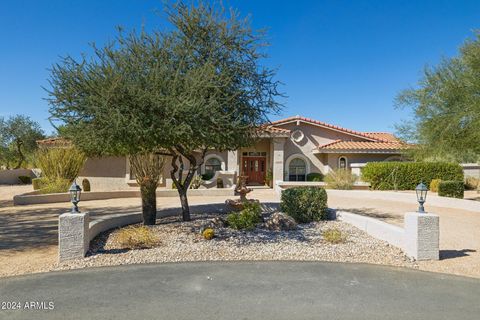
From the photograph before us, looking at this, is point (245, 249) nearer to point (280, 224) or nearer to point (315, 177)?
point (280, 224)

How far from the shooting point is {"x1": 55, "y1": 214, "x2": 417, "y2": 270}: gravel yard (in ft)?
22.3

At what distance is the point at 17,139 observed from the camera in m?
37.9

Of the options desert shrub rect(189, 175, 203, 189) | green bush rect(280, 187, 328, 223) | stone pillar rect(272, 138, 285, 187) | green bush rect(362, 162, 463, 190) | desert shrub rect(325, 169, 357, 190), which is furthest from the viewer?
stone pillar rect(272, 138, 285, 187)

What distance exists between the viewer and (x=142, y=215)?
33.9 feet

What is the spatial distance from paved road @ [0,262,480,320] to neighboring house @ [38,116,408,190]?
17.6 metres

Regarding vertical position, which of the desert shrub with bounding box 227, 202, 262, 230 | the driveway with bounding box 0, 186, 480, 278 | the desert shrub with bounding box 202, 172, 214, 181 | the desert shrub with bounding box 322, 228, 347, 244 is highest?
the desert shrub with bounding box 202, 172, 214, 181

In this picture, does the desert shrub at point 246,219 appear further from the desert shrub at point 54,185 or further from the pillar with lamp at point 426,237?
the desert shrub at point 54,185

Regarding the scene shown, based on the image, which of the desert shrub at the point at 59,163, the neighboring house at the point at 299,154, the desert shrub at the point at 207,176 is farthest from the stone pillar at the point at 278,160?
the desert shrub at the point at 59,163

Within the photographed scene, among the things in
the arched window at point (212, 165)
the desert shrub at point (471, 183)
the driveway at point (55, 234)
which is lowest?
the driveway at point (55, 234)

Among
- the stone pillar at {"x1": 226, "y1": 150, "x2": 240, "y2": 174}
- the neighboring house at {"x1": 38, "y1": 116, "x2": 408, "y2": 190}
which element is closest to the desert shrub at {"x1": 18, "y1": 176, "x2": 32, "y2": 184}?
the neighboring house at {"x1": 38, "y1": 116, "x2": 408, "y2": 190}

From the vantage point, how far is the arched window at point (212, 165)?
2519 centimetres

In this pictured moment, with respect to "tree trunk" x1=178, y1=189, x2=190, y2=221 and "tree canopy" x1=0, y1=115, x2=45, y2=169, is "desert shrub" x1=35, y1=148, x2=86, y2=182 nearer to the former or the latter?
"tree trunk" x1=178, y1=189, x2=190, y2=221

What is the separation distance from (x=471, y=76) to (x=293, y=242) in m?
9.93

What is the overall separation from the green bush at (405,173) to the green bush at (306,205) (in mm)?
12927
